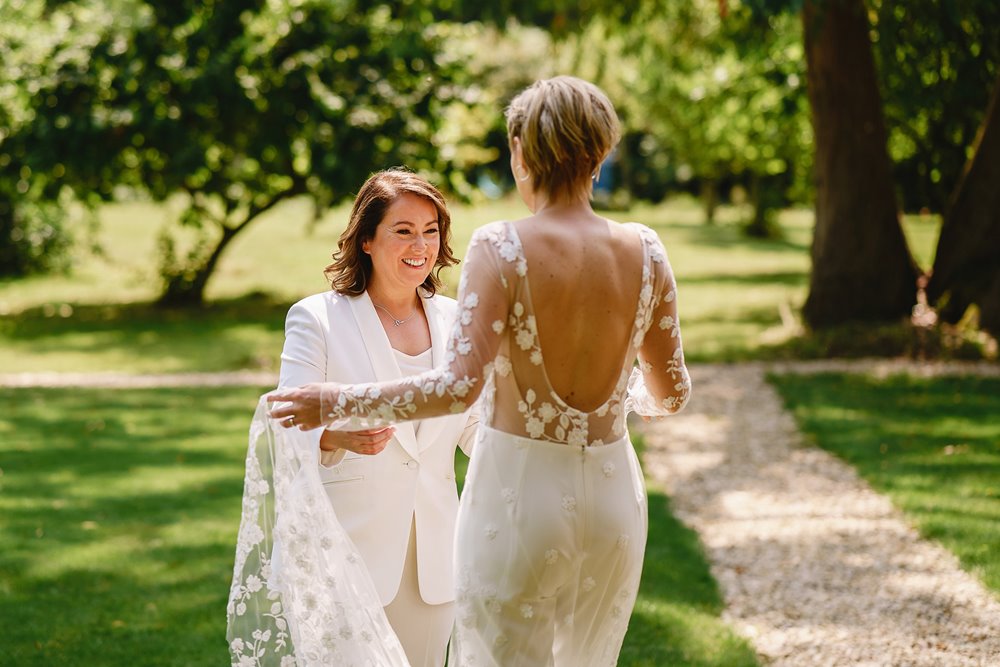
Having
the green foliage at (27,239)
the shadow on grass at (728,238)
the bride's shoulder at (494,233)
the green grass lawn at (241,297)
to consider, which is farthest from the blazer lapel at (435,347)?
the shadow on grass at (728,238)

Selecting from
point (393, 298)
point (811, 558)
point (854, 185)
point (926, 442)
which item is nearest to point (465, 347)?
point (393, 298)

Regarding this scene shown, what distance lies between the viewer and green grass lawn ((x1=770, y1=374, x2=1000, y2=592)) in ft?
22.6

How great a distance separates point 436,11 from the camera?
18531 mm

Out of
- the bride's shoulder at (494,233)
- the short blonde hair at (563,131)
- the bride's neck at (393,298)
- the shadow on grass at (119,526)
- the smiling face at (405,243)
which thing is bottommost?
the shadow on grass at (119,526)

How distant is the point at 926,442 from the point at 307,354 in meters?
7.40

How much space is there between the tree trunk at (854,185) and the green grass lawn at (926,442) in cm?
206

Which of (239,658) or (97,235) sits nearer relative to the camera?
(239,658)

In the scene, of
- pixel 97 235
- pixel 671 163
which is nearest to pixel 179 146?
pixel 97 235

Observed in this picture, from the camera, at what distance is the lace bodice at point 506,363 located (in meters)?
2.61

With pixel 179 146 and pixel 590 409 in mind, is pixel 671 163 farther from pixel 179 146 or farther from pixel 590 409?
pixel 590 409

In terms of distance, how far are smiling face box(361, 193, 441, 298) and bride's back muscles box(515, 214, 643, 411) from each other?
2.58 feet

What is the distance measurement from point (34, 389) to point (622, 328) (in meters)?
12.0

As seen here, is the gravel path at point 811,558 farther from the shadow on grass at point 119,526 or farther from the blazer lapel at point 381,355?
the shadow on grass at point 119,526

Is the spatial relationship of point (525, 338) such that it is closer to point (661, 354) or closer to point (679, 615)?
point (661, 354)
